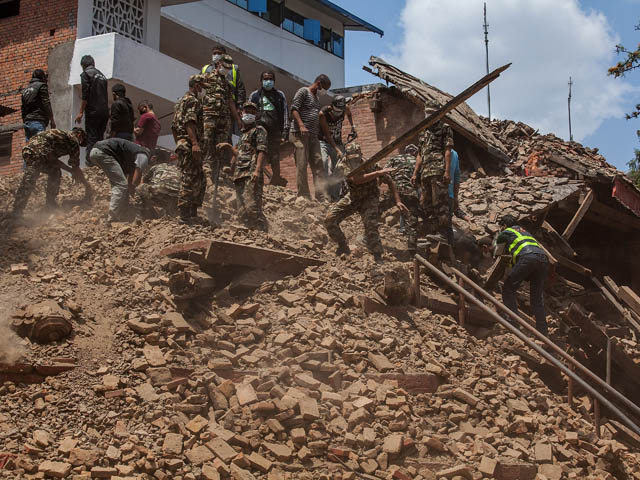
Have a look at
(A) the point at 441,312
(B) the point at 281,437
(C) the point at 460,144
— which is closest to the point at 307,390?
(B) the point at 281,437

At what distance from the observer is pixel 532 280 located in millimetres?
9391

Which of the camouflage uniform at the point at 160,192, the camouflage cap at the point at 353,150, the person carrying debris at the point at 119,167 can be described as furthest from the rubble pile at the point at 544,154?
the person carrying debris at the point at 119,167

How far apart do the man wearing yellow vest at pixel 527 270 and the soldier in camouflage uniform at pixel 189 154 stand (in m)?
4.12

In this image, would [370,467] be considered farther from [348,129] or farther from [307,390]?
[348,129]

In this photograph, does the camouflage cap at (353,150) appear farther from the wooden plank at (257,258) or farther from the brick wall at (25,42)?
the brick wall at (25,42)

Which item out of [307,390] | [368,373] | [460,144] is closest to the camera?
[307,390]

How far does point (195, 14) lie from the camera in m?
18.6

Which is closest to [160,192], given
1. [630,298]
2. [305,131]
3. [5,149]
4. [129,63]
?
[305,131]

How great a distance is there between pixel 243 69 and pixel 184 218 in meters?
11.8

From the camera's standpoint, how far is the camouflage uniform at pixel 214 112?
983 centimetres

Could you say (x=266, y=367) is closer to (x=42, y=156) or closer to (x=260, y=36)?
(x=42, y=156)

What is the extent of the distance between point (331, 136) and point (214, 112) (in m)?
2.45

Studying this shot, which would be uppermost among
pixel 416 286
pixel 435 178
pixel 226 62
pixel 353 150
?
pixel 226 62

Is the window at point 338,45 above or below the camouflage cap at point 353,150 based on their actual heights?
above
